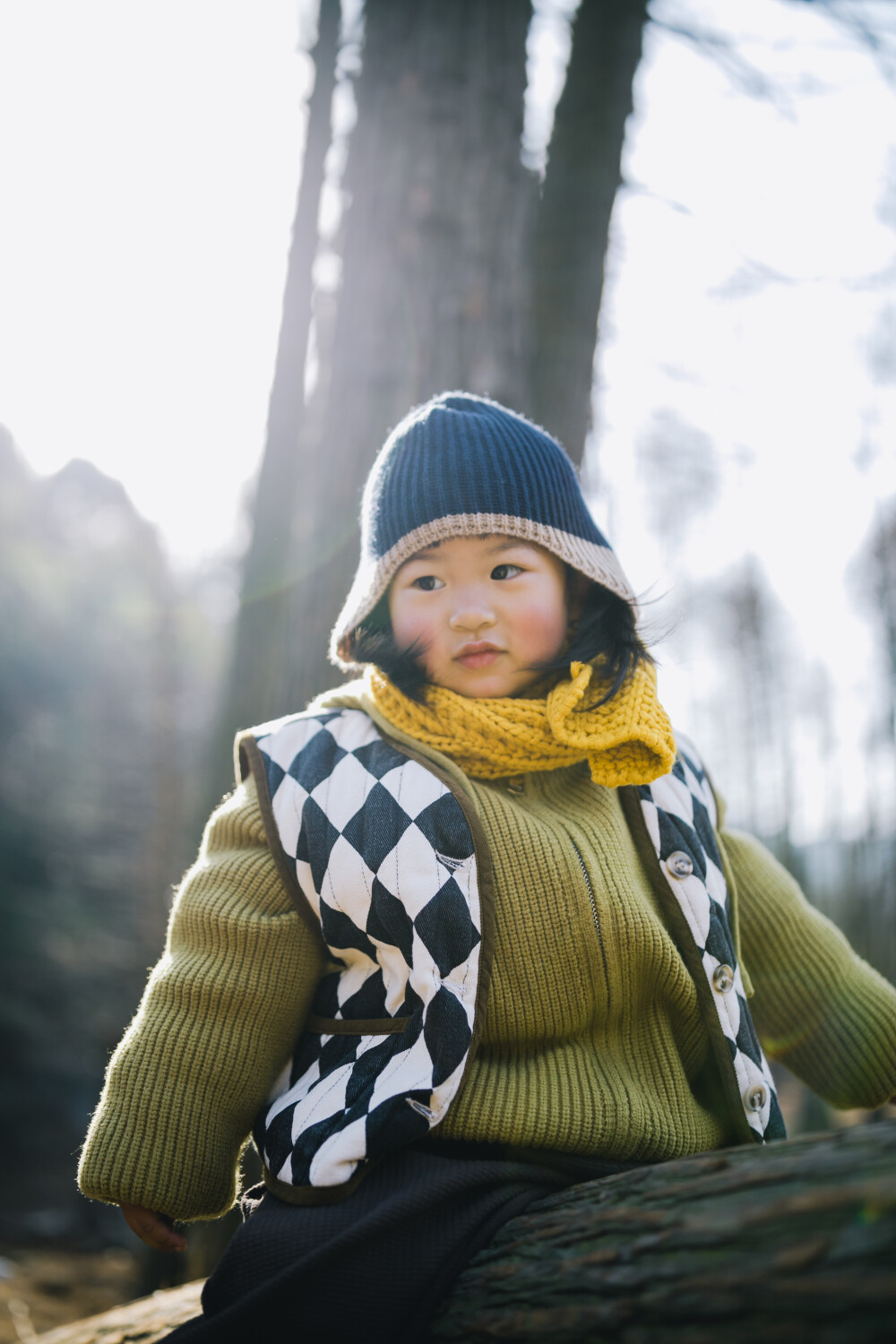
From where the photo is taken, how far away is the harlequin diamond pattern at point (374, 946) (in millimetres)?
1384

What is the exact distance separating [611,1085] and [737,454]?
11.5ft

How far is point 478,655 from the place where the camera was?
176cm

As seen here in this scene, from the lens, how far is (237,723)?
10.0ft

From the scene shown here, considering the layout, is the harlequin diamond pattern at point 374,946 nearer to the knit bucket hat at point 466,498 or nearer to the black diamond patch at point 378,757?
the black diamond patch at point 378,757

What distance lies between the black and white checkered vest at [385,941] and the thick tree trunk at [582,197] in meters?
1.76

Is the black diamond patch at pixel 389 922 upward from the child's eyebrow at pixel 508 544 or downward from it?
downward

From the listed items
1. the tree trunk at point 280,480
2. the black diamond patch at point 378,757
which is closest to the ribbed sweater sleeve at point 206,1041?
the black diamond patch at point 378,757

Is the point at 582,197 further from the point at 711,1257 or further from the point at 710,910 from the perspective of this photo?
the point at 711,1257

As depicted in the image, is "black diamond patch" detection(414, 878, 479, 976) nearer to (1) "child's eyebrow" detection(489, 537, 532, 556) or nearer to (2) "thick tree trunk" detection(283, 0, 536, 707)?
(1) "child's eyebrow" detection(489, 537, 532, 556)

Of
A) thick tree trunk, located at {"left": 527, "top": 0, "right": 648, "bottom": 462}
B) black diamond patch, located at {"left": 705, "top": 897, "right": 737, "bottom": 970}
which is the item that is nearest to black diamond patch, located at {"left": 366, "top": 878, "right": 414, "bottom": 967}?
black diamond patch, located at {"left": 705, "top": 897, "right": 737, "bottom": 970}

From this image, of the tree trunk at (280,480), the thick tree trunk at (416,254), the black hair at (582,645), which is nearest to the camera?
the black hair at (582,645)

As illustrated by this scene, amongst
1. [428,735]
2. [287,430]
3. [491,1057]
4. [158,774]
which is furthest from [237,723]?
[158,774]

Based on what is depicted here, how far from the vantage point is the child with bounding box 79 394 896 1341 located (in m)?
1.36

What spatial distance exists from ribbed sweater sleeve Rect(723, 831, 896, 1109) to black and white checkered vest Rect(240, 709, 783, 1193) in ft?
0.63
